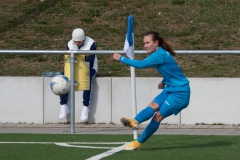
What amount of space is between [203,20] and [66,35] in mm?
3941

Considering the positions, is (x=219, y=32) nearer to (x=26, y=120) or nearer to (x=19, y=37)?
(x=19, y=37)

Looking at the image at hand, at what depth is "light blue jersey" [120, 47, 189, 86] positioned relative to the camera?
26.3 feet

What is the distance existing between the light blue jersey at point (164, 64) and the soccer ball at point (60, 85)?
2.74 m

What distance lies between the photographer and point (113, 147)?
349 inches

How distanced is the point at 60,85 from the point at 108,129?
1.56 metres

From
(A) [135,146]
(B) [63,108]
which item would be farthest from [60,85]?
(A) [135,146]

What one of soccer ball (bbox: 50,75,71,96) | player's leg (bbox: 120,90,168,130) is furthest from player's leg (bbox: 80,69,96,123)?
player's leg (bbox: 120,90,168,130)

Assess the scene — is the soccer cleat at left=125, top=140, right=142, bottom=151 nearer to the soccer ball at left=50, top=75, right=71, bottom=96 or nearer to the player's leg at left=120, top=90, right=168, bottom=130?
the player's leg at left=120, top=90, right=168, bottom=130

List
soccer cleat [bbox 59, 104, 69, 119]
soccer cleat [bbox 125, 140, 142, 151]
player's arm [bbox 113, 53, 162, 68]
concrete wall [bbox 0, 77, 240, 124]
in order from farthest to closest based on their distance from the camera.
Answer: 1. soccer cleat [bbox 59, 104, 69, 119]
2. concrete wall [bbox 0, 77, 240, 124]
3. soccer cleat [bbox 125, 140, 142, 151]
4. player's arm [bbox 113, 53, 162, 68]

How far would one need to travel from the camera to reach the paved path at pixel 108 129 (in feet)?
36.2

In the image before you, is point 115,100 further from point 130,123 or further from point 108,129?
point 130,123

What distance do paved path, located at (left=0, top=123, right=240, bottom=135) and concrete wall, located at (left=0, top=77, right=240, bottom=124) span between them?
0.54 ft

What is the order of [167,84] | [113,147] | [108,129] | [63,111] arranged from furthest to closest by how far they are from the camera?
[63,111] → [108,129] → [113,147] → [167,84]

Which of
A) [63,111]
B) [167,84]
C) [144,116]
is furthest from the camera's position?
[63,111]
